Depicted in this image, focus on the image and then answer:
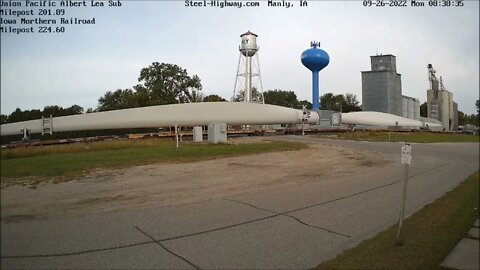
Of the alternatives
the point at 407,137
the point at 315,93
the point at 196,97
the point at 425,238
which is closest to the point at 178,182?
the point at 196,97

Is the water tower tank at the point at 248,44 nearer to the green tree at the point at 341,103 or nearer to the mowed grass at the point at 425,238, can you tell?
the green tree at the point at 341,103

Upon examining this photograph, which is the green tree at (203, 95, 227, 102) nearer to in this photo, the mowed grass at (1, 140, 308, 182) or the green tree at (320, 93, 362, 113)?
the mowed grass at (1, 140, 308, 182)

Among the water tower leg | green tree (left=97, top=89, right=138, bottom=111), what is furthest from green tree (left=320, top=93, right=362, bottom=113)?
green tree (left=97, top=89, right=138, bottom=111)

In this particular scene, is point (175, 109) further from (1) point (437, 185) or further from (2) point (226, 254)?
(1) point (437, 185)

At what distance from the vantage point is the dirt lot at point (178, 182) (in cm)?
230

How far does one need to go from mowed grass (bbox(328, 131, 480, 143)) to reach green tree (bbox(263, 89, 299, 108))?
758 mm

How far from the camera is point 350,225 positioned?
16.8ft

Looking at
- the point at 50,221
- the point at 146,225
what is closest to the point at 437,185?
the point at 146,225

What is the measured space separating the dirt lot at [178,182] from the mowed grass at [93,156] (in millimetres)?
71

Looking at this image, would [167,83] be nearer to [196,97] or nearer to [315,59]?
[196,97]

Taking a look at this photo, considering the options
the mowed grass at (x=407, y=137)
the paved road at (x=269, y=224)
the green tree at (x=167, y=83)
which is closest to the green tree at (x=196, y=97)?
the green tree at (x=167, y=83)

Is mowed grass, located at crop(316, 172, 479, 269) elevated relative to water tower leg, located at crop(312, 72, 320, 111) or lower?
lower

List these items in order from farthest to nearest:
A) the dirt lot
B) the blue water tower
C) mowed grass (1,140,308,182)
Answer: the blue water tower
the dirt lot
mowed grass (1,140,308,182)

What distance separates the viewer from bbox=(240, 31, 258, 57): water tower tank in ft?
11.2
